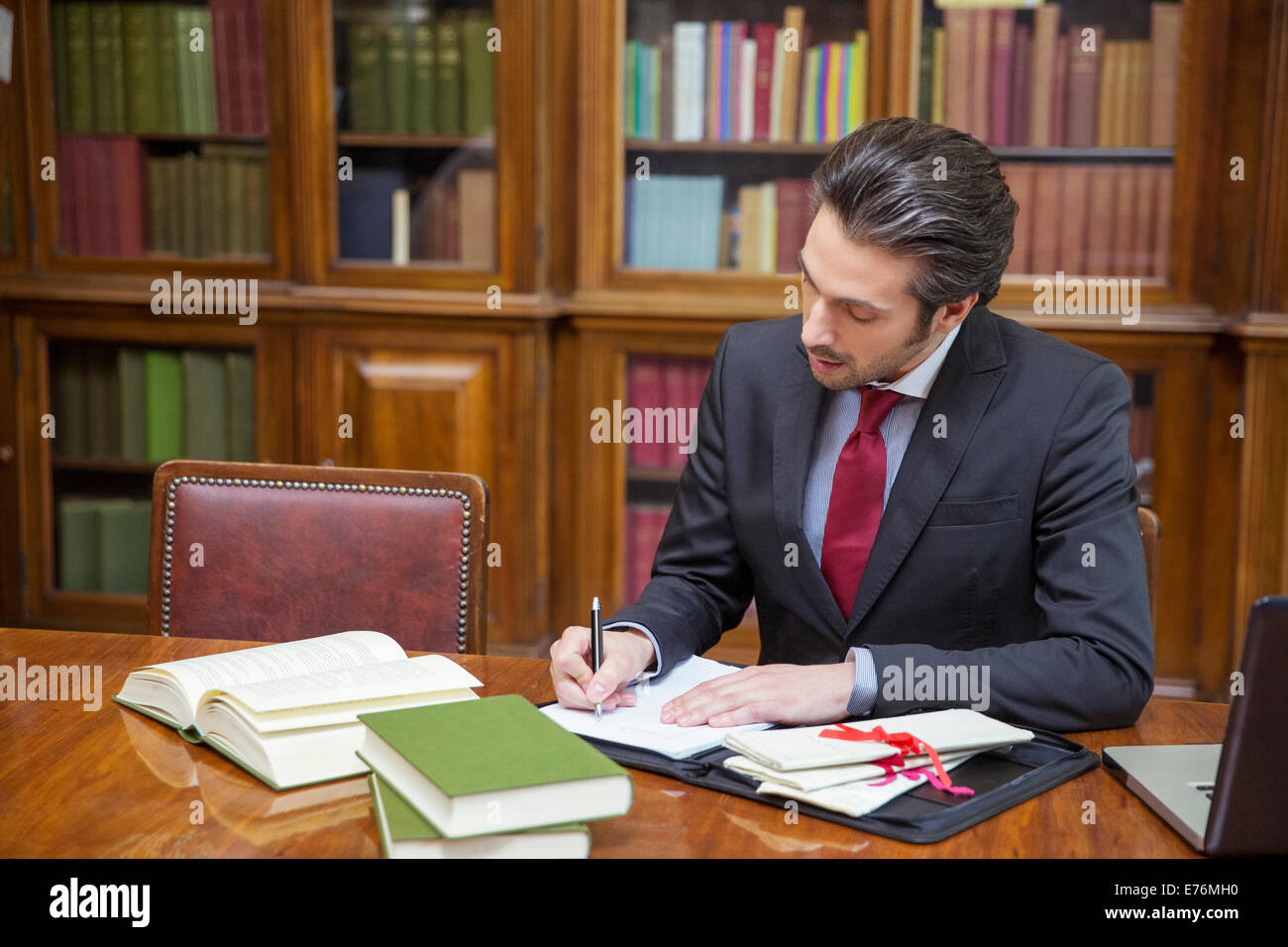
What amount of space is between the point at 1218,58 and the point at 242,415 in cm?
257

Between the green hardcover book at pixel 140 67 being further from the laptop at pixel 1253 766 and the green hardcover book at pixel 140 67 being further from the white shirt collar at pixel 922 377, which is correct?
the laptop at pixel 1253 766

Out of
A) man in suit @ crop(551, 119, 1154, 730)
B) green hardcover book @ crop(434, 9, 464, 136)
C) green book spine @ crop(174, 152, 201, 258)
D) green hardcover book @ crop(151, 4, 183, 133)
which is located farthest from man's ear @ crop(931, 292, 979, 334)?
green hardcover book @ crop(151, 4, 183, 133)

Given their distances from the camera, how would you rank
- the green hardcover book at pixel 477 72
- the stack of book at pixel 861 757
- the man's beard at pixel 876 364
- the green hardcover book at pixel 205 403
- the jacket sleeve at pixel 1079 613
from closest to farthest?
1. the stack of book at pixel 861 757
2. the jacket sleeve at pixel 1079 613
3. the man's beard at pixel 876 364
4. the green hardcover book at pixel 477 72
5. the green hardcover book at pixel 205 403

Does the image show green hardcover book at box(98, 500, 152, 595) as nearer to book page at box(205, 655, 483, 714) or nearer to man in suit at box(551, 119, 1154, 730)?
man in suit at box(551, 119, 1154, 730)

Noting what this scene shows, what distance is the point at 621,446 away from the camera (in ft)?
10.9

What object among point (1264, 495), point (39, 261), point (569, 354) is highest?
point (39, 261)

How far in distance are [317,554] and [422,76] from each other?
1910 mm

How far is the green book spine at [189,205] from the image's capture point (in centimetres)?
340

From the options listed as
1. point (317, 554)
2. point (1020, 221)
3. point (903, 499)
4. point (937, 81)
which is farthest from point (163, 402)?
point (903, 499)

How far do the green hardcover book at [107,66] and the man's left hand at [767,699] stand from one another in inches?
112

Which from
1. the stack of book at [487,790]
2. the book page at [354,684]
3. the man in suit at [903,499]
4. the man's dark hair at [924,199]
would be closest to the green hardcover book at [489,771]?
the stack of book at [487,790]

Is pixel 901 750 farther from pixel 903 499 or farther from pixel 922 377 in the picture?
pixel 922 377
